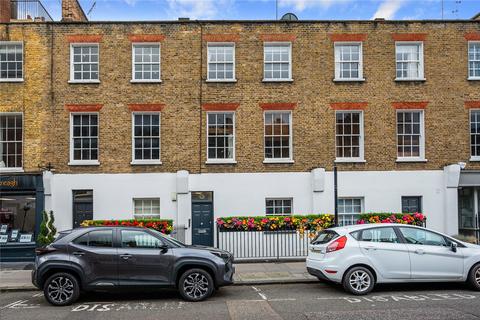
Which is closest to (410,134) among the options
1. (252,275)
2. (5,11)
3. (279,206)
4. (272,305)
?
(279,206)

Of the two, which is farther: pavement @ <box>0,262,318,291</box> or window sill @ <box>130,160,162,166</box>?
window sill @ <box>130,160,162,166</box>

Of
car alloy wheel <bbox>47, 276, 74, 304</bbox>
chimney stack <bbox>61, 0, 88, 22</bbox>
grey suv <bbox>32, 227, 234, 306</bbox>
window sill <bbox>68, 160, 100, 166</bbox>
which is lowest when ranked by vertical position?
car alloy wheel <bbox>47, 276, 74, 304</bbox>

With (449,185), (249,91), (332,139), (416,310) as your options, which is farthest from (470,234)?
(416,310)

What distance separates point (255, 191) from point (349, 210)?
381 cm

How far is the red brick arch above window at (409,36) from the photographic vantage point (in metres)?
20.0

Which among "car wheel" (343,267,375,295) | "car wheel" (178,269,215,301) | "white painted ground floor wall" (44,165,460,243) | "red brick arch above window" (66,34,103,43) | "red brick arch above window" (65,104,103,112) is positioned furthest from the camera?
"red brick arch above window" (66,34,103,43)

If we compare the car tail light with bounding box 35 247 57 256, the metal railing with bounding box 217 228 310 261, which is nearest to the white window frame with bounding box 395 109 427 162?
the metal railing with bounding box 217 228 310 261

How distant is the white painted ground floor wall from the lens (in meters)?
19.2

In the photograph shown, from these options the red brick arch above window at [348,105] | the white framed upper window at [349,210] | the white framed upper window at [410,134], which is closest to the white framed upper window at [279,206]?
the white framed upper window at [349,210]

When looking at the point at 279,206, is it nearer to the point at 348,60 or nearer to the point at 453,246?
the point at 348,60

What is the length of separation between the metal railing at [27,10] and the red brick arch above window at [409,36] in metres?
15.0

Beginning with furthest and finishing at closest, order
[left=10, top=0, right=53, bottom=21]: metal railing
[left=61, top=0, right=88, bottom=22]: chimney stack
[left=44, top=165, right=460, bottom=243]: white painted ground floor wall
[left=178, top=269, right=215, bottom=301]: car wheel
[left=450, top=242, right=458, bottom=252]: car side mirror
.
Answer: [left=10, top=0, right=53, bottom=21]: metal railing → [left=61, top=0, right=88, bottom=22]: chimney stack → [left=44, top=165, right=460, bottom=243]: white painted ground floor wall → [left=450, top=242, right=458, bottom=252]: car side mirror → [left=178, top=269, right=215, bottom=301]: car wheel

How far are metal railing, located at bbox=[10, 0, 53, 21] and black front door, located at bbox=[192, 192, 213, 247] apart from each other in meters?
10.9

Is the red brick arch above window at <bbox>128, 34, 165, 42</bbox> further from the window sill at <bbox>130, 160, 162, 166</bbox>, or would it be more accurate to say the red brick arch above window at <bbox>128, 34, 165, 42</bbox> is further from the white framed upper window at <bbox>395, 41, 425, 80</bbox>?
the white framed upper window at <bbox>395, 41, 425, 80</bbox>
